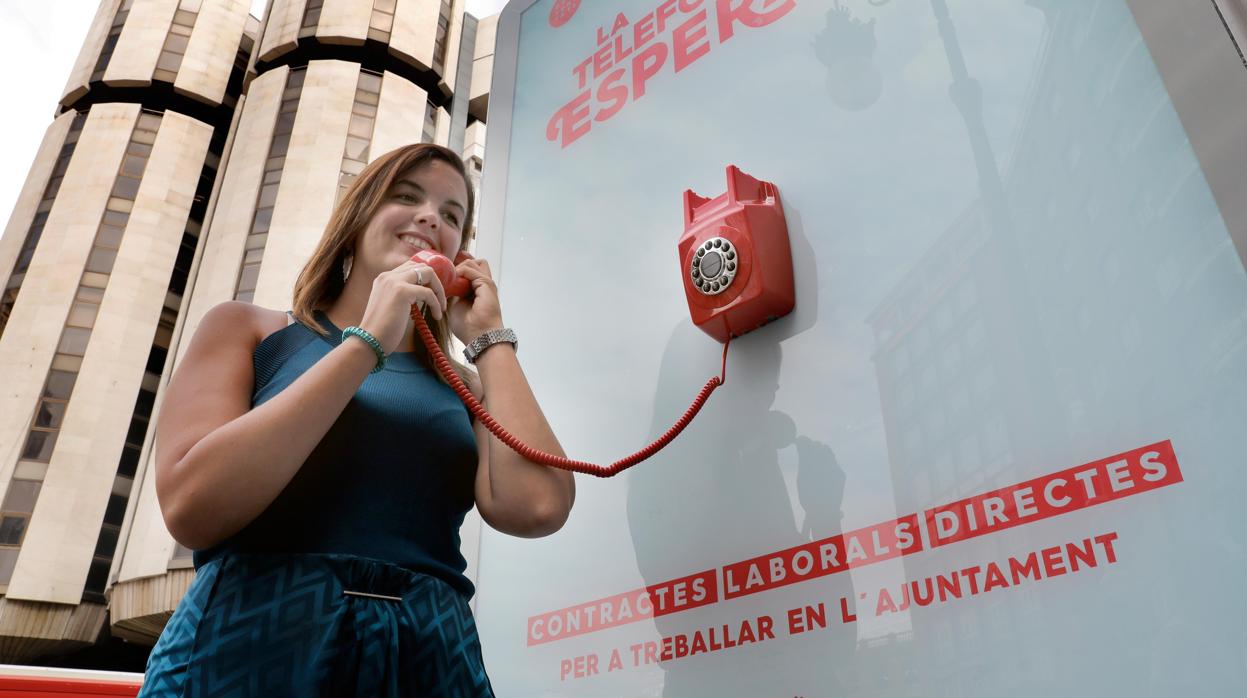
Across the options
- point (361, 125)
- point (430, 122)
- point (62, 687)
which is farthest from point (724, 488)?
point (430, 122)

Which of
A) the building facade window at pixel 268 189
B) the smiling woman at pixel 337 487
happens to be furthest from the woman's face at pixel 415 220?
the building facade window at pixel 268 189

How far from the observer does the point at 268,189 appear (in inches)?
717

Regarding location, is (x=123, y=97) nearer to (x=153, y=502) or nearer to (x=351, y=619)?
(x=153, y=502)

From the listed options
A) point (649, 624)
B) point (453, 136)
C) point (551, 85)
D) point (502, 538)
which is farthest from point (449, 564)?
point (453, 136)

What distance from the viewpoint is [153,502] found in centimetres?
1575

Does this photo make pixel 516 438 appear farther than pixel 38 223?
Answer: No

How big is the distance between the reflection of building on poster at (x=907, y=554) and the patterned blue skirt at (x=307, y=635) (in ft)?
1.26

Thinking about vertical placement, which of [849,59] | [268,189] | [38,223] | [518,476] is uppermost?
[268,189]

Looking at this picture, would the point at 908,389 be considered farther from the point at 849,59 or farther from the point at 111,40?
the point at 111,40

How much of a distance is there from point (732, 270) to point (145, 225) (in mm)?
21236

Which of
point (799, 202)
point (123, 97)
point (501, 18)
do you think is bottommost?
point (799, 202)

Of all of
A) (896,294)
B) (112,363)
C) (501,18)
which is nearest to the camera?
(896,294)

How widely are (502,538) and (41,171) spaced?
23.4m

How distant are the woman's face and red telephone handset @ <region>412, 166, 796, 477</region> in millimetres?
61
